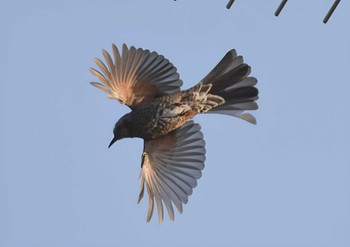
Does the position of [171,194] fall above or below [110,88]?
below

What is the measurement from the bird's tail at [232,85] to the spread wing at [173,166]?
0.44 meters

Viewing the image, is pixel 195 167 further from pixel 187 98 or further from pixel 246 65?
pixel 246 65

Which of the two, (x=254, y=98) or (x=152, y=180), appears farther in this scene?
(x=152, y=180)

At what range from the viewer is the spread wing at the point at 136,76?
6.78m

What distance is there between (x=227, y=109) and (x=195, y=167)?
0.68m

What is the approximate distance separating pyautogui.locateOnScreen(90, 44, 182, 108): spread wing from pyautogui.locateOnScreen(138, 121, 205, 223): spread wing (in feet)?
1.72

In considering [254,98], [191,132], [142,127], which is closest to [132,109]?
[142,127]

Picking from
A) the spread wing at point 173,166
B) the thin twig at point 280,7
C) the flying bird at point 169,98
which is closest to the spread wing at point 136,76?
the flying bird at point 169,98

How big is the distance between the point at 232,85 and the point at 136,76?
937 mm

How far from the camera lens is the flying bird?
6.71 metres

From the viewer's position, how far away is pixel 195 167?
23.3 ft

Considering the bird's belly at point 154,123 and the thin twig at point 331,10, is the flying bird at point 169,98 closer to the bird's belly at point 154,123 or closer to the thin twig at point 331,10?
the bird's belly at point 154,123

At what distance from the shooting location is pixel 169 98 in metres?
6.76

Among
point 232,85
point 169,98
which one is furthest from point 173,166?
point 232,85
